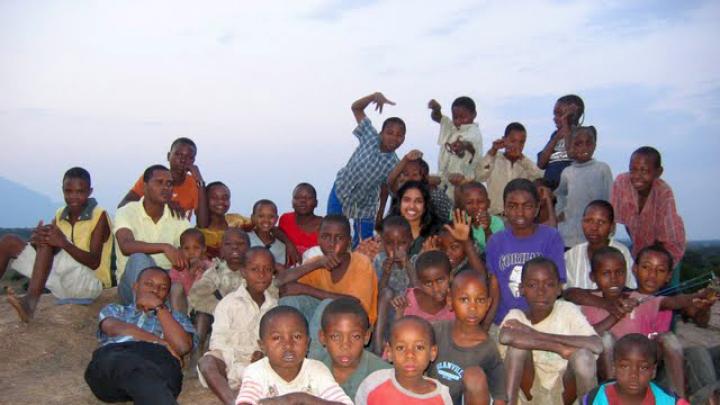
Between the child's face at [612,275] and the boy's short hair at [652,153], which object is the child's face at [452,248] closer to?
the child's face at [612,275]

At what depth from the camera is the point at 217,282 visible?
5.64 m

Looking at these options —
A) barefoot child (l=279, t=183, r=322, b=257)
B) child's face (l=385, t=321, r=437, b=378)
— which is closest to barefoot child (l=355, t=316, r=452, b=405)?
child's face (l=385, t=321, r=437, b=378)

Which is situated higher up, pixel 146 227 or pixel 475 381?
pixel 146 227

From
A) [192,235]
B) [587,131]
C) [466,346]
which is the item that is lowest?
[466,346]

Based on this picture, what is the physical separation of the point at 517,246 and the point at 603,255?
616mm

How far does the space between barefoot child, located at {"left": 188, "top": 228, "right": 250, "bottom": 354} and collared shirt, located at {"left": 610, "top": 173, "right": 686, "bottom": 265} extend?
3142mm

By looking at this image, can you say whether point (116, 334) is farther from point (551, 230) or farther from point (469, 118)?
point (469, 118)

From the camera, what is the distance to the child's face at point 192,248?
5.95 meters

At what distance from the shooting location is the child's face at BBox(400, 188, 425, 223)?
6059 millimetres

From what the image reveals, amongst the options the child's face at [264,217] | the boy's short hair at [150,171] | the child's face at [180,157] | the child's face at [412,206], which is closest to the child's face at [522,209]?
the child's face at [412,206]

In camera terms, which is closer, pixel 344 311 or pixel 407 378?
pixel 407 378

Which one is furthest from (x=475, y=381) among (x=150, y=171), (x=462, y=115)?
(x=462, y=115)

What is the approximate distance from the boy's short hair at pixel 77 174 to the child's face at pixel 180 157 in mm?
867

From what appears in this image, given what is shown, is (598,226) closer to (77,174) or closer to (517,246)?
(517,246)
